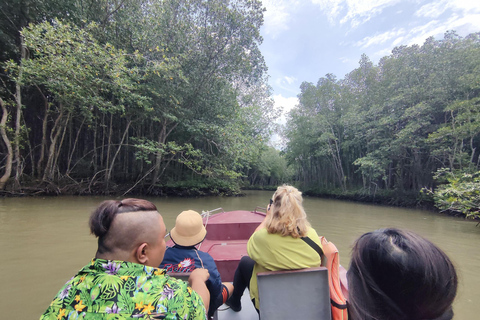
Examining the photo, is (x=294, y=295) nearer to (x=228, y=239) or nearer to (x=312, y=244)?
(x=312, y=244)

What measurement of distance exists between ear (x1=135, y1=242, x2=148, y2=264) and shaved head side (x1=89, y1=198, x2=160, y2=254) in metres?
0.03

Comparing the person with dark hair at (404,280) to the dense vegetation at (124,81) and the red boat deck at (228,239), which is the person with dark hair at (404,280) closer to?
the red boat deck at (228,239)

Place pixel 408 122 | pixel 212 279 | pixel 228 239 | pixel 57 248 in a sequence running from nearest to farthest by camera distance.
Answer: pixel 212 279 < pixel 228 239 < pixel 57 248 < pixel 408 122

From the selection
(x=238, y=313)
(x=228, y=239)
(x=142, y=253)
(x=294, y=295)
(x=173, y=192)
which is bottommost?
(x=173, y=192)

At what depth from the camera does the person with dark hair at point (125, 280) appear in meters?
0.69

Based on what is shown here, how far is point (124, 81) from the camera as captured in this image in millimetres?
8242

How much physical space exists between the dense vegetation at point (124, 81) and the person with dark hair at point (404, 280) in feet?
29.2

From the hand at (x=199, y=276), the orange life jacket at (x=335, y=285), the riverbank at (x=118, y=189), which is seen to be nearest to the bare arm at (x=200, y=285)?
the hand at (x=199, y=276)

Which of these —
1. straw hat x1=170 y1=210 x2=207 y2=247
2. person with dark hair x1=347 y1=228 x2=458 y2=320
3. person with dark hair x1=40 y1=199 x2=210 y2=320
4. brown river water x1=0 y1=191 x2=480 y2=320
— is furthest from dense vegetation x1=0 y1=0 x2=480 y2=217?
person with dark hair x1=40 y1=199 x2=210 y2=320

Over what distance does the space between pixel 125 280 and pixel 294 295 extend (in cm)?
113

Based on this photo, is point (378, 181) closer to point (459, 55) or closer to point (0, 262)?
point (459, 55)

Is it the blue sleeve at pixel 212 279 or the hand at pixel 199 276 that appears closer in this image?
the hand at pixel 199 276

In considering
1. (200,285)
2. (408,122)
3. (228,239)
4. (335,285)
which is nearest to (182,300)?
(200,285)

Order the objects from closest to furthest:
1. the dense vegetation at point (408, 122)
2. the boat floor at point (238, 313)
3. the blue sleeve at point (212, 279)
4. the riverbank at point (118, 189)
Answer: the blue sleeve at point (212, 279)
the boat floor at point (238, 313)
the dense vegetation at point (408, 122)
the riverbank at point (118, 189)
